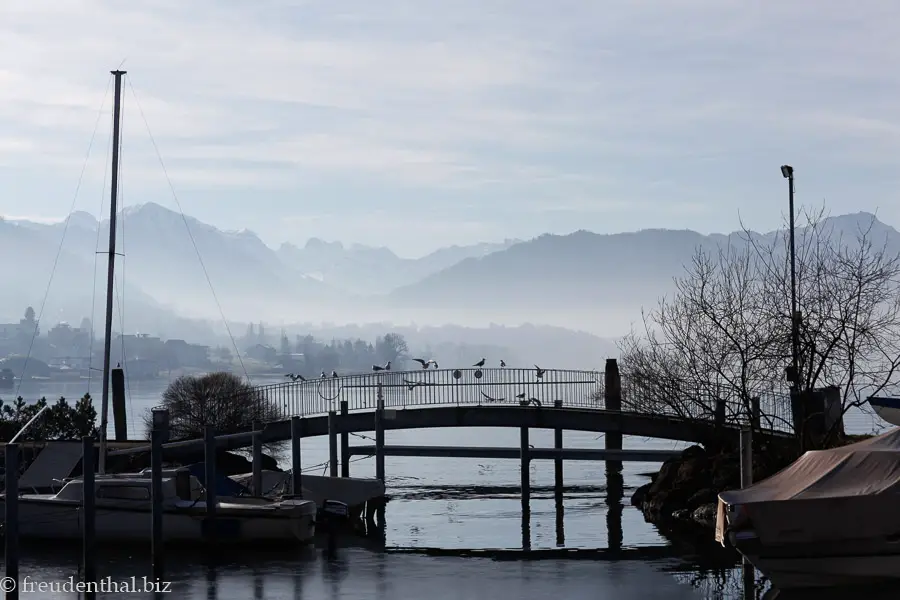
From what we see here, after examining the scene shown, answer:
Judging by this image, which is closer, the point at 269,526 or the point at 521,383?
the point at 269,526

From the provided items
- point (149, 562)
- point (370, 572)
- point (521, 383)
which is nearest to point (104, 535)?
point (149, 562)

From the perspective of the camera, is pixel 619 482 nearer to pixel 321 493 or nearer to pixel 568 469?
pixel 568 469

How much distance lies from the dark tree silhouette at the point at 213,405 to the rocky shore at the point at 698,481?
15.5 meters

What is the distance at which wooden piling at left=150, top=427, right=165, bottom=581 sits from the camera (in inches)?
997

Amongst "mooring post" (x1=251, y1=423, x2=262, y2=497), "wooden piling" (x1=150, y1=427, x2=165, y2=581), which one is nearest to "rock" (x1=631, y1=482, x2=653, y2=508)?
"mooring post" (x1=251, y1=423, x2=262, y2=497)

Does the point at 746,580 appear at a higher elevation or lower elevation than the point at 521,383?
lower

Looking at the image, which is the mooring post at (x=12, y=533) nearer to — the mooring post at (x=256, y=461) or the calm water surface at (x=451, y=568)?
the calm water surface at (x=451, y=568)

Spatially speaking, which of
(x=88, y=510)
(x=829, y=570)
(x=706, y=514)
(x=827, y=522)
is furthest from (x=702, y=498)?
(x=88, y=510)

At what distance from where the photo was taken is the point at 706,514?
106ft

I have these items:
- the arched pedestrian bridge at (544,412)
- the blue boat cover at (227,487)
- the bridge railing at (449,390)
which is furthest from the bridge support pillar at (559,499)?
the blue boat cover at (227,487)

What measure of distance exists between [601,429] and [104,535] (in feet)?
52.1

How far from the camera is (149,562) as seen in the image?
86.8ft

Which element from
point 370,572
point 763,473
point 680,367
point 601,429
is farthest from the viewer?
point 601,429

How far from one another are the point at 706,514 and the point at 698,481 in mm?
2109
